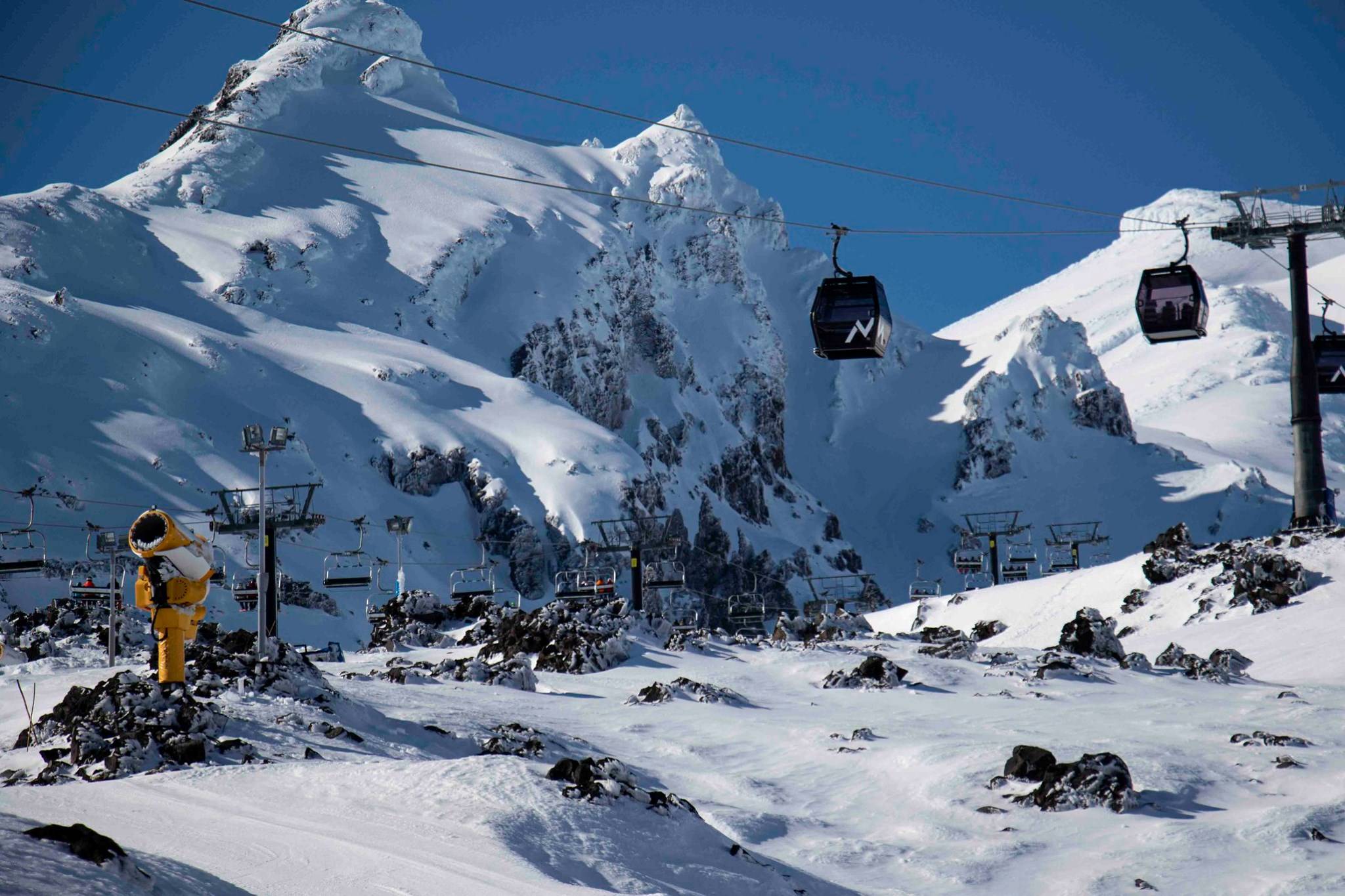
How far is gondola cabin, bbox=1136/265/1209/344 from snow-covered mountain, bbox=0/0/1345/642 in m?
60.6

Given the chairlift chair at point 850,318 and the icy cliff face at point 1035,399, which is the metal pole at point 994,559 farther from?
the icy cliff face at point 1035,399

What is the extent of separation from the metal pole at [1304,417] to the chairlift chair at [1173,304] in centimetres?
1819

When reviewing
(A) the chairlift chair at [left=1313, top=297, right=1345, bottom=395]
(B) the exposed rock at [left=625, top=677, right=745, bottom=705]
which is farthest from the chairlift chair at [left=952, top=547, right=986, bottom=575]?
(B) the exposed rock at [left=625, top=677, right=745, bottom=705]

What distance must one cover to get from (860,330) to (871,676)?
1107cm

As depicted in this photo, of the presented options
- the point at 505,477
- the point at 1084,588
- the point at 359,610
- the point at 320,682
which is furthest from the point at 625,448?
the point at 320,682

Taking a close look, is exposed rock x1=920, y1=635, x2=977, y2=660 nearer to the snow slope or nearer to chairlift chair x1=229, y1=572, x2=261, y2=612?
the snow slope

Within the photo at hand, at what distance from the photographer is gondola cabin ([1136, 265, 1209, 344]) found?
24719mm

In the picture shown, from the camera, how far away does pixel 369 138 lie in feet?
528

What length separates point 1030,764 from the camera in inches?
722

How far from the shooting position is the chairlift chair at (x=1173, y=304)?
24703 millimetres

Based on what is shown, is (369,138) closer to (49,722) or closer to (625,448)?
(625,448)

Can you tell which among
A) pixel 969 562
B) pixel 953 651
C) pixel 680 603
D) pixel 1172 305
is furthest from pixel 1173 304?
pixel 680 603

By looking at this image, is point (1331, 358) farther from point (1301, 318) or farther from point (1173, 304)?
point (1173, 304)

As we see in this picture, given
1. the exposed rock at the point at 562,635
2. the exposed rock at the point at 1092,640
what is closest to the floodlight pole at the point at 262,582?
the exposed rock at the point at 562,635
